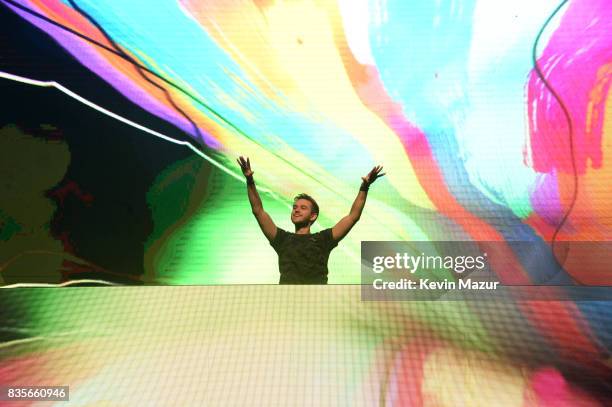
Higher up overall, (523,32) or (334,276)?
(523,32)

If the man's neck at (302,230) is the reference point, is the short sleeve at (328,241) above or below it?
below

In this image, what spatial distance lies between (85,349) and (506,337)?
136 cm

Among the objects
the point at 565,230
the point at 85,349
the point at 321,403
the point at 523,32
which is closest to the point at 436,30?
the point at 523,32

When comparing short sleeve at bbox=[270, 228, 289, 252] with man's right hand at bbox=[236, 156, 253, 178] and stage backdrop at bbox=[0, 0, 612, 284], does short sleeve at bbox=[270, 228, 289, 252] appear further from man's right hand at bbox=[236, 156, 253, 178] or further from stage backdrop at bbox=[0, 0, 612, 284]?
man's right hand at bbox=[236, 156, 253, 178]

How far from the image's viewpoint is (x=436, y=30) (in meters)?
2.24

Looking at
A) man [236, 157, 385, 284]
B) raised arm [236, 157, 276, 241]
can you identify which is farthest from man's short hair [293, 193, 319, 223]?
raised arm [236, 157, 276, 241]

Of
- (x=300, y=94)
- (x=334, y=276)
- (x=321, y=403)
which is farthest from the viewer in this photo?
(x=300, y=94)

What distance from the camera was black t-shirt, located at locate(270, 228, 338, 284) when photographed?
2074 millimetres

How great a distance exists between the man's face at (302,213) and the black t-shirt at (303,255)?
2.2 inches

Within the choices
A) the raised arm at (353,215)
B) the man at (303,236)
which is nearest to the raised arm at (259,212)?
the man at (303,236)

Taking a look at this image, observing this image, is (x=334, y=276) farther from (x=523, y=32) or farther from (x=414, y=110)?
(x=523, y=32)

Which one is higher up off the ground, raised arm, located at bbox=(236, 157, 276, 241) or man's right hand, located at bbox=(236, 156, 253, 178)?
man's right hand, located at bbox=(236, 156, 253, 178)

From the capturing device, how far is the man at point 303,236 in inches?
82.1

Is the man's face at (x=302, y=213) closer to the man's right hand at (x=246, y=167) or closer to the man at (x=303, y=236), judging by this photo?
the man at (x=303, y=236)
